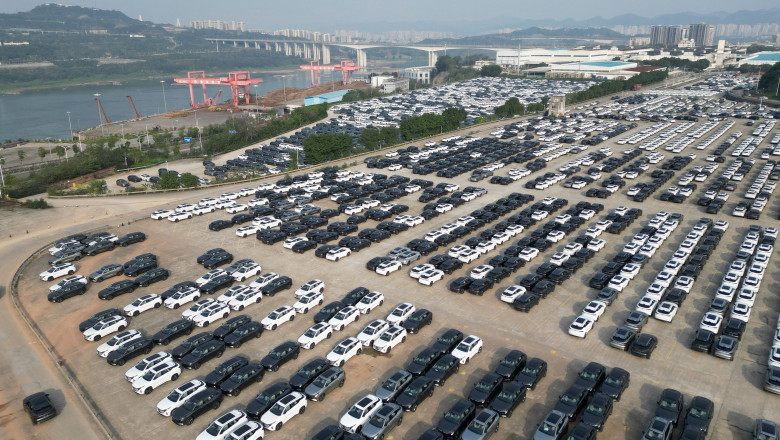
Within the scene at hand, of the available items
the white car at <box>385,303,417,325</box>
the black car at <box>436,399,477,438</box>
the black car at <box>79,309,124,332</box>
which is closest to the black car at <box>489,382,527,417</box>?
the black car at <box>436,399,477,438</box>

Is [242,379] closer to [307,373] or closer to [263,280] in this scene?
[307,373]

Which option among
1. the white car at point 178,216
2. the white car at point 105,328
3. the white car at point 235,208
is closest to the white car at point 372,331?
Result: the white car at point 105,328

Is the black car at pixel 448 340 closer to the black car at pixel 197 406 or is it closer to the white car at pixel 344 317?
the white car at pixel 344 317

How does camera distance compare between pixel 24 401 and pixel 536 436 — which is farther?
pixel 24 401

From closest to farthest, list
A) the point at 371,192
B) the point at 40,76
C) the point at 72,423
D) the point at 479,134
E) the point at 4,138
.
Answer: the point at 72,423
the point at 371,192
the point at 479,134
the point at 4,138
the point at 40,76

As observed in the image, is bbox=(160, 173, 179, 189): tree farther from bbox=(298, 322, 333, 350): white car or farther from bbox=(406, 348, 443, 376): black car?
bbox=(406, 348, 443, 376): black car

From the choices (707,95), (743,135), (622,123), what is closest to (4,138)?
(622,123)

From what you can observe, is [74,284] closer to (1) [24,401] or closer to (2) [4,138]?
(1) [24,401]

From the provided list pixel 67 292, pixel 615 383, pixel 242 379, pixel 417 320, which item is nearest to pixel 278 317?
pixel 242 379
